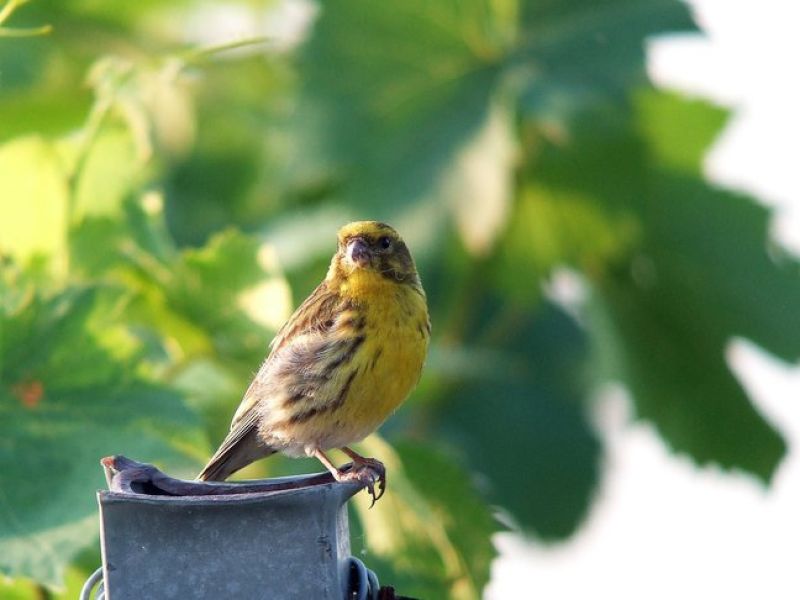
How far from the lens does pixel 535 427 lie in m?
9.27

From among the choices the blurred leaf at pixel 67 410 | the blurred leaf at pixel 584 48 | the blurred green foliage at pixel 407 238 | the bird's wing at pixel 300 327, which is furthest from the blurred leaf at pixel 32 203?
the blurred leaf at pixel 584 48

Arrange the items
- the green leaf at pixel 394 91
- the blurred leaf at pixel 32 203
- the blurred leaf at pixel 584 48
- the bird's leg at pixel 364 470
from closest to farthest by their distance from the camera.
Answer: the bird's leg at pixel 364 470, the blurred leaf at pixel 32 203, the blurred leaf at pixel 584 48, the green leaf at pixel 394 91

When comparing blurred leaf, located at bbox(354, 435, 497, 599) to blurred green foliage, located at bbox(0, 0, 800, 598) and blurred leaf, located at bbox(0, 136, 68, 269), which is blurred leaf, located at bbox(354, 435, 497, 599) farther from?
blurred leaf, located at bbox(0, 136, 68, 269)

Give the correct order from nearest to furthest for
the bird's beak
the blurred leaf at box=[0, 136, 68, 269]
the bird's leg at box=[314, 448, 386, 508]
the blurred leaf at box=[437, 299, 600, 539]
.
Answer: the bird's leg at box=[314, 448, 386, 508] → the bird's beak → the blurred leaf at box=[0, 136, 68, 269] → the blurred leaf at box=[437, 299, 600, 539]

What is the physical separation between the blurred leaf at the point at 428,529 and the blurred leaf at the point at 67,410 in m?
0.70

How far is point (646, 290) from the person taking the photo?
24.3 feet

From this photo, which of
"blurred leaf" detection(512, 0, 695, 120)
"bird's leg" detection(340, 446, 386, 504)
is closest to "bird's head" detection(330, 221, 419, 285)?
"bird's leg" detection(340, 446, 386, 504)

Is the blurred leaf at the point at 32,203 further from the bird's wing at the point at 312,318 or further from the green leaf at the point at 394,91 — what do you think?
the green leaf at the point at 394,91

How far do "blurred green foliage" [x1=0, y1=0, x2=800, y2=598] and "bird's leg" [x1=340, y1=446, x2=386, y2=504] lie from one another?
19 cm

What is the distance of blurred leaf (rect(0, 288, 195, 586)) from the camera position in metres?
4.66

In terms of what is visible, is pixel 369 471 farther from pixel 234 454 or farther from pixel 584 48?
pixel 584 48

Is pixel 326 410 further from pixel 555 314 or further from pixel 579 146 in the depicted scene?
pixel 555 314

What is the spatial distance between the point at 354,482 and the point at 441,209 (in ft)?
11.8

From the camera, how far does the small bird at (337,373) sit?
4.71 meters
